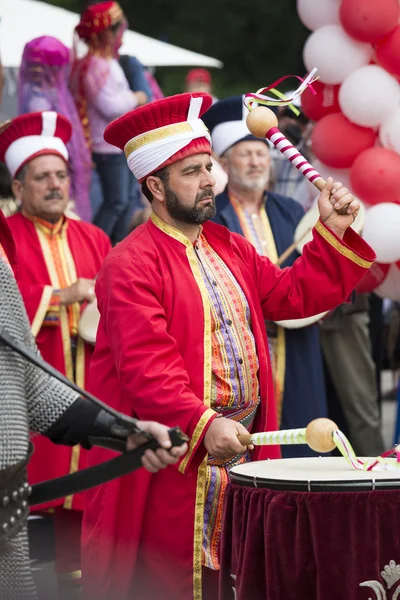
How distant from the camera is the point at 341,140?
6789 mm

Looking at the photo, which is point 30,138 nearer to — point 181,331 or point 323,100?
point 323,100

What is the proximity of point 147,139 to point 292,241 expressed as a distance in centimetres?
240

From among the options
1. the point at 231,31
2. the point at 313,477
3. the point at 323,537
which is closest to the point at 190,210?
the point at 313,477

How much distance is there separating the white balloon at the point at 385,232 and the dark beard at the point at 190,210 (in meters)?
2.08

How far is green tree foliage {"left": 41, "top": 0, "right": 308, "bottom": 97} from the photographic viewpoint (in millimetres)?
16906

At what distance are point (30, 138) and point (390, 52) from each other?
2017 mm

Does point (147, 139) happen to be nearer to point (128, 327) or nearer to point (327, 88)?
point (128, 327)

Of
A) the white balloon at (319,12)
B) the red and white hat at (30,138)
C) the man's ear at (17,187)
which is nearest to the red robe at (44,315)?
the man's ear at (17,187)

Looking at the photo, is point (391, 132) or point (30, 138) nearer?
point (391, 132)

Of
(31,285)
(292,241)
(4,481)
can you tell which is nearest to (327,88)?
(292,241)

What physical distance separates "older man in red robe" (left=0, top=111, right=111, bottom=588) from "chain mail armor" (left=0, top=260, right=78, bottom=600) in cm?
302

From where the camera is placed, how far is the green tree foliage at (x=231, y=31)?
1691 centimetres

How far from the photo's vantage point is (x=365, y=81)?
6656 mm

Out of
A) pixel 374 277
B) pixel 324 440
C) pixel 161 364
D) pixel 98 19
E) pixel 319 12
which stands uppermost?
pixel 98 19
